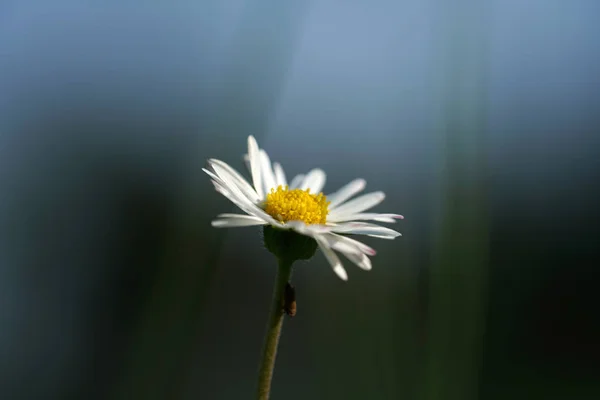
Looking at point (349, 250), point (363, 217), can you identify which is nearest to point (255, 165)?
point (363, 217)

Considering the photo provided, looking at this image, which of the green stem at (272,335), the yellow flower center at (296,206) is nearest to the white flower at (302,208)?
the yellow flower center at (296,206)

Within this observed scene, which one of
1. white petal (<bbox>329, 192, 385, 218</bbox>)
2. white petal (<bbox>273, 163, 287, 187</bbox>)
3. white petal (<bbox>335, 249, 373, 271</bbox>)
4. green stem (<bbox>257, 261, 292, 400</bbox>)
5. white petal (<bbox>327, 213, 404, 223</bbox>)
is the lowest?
green stem (<bbox>257, 261, 292, 400</bbox>)

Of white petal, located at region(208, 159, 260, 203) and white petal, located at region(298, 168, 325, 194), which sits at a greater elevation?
white petal, located at region(298, 168, 325, 194)

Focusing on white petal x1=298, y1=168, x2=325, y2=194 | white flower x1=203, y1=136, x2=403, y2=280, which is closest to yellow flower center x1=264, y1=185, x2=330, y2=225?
white flower x1=203, y1=136, x2=403, y2=280

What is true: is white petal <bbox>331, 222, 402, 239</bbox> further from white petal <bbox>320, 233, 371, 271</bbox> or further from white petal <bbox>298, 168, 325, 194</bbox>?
white petal <bbox>298, 168, 325, 194</bbox>

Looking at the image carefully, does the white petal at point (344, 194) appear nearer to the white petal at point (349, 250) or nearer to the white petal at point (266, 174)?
the white petal at point (266, 174)

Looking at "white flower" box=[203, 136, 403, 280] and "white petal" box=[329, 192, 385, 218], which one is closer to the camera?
"white flower" box=[203, 136, 403, 280]

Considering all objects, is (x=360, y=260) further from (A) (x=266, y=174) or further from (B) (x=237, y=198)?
(A) (x=266, y=174)
